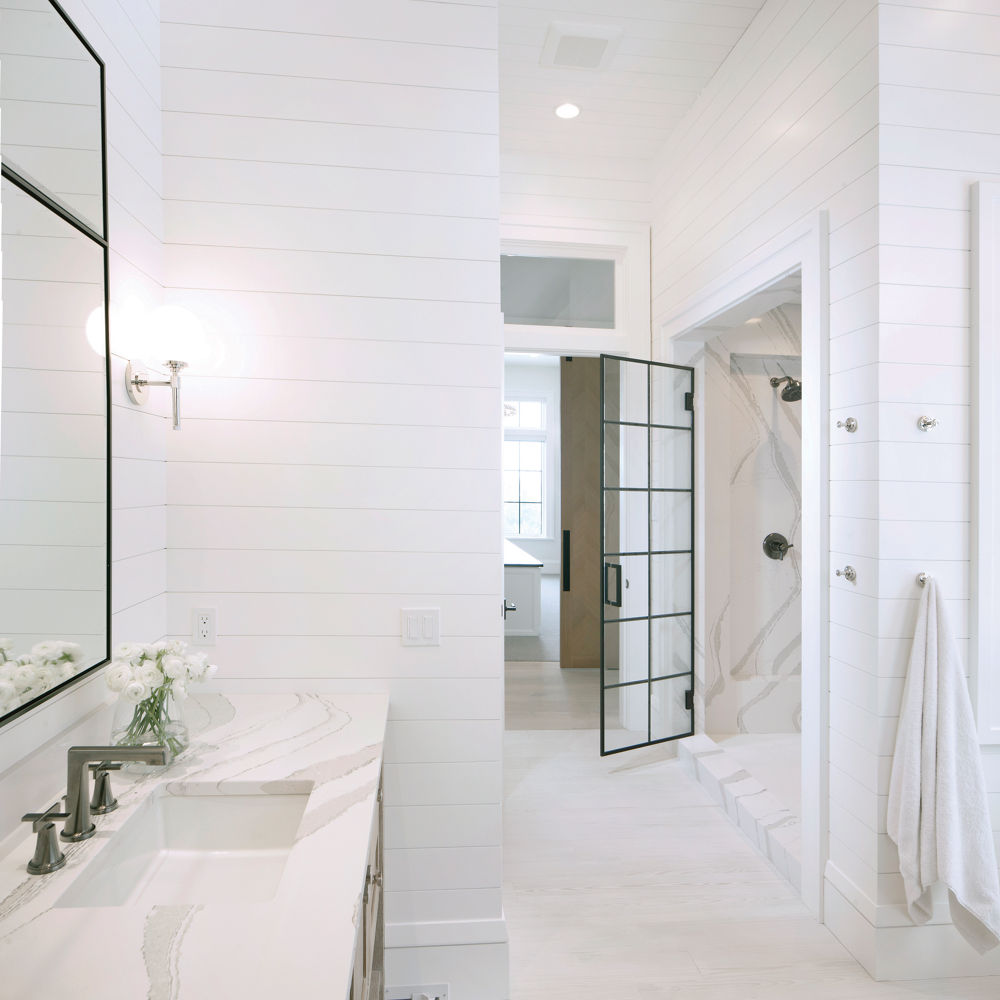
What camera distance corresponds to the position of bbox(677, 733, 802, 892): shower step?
2.60 m

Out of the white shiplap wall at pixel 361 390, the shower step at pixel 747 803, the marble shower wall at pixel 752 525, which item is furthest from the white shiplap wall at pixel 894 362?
the marble shower wall at pixel 752 525

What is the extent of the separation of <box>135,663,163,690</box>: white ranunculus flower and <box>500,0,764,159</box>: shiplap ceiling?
253cm

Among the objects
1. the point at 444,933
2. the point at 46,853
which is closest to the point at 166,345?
the point at 46,853

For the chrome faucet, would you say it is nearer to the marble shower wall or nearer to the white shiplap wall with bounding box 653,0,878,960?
the white shiplap wall with bounding box 653,0,878,960

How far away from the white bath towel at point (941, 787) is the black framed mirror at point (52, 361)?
204 centimetres

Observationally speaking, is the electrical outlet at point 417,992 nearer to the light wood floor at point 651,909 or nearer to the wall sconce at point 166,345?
the light wood floor at point 651,909

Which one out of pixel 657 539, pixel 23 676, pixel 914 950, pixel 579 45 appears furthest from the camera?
pixel 657 539

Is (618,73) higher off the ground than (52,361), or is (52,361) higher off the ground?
(618,73)

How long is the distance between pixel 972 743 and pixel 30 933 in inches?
84.3

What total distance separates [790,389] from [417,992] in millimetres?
3227

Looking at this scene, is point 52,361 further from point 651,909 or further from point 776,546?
point 776,546

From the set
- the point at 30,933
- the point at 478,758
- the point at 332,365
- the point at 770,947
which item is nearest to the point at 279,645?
the point at 478,758

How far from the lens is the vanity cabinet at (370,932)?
1.11m

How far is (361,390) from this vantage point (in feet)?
6.47
